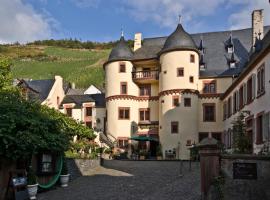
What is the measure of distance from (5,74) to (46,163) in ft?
37.7

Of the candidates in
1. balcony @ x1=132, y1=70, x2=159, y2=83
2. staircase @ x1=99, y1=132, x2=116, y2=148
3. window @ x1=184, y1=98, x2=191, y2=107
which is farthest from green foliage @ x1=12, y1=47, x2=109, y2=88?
window @ x1=184, y1=98, x2=191, y2=107

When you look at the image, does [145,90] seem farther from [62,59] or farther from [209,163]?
[62,59]

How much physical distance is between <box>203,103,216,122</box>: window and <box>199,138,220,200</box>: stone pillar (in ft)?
101

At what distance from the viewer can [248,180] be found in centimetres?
1255

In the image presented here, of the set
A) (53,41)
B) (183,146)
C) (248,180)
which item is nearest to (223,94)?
(183,146)

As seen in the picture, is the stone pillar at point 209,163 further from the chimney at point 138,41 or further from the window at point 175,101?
the chimney at point 138,41

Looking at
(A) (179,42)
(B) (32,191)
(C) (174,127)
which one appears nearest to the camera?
(B) (32,191)

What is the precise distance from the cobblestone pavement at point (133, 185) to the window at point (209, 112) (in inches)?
559

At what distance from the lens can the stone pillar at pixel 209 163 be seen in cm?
1278

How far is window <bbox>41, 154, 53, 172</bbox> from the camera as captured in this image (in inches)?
835

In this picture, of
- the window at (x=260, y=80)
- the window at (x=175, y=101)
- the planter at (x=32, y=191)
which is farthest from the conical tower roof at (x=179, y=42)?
the planter at (x=32, y=191)

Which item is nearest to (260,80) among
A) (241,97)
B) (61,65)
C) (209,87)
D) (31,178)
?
(241,97)

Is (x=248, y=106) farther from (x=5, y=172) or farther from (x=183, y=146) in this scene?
(x=5, y=172)

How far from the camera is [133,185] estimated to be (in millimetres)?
20703
